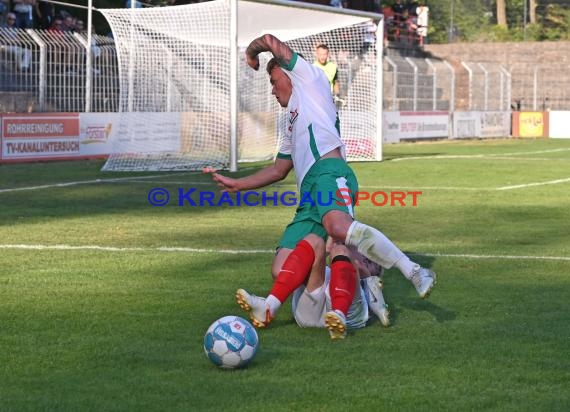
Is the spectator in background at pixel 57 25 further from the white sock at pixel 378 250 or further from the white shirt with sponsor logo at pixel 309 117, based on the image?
the white sock at pixel 378 250

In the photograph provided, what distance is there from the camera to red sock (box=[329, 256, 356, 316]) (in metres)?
6.60

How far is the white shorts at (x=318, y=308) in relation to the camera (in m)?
6.85

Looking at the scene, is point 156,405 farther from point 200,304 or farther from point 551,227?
point 551,227

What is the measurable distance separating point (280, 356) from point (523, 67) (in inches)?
Answer: 1892

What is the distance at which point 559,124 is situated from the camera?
42.4 meters

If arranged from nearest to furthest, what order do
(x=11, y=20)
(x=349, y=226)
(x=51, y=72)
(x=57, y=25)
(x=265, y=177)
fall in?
1. (x=349, y=226)
2. (x=265, y=177)
3. (x=51, y=72)
4. (x=11, y=20)
5. (x=57, y=25)

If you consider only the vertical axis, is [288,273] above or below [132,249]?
above

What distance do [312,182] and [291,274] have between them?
65 centimetres

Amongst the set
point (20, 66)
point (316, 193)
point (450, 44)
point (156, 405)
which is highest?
point (450, 44)

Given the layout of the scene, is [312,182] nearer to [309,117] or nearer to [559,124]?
[309,117]

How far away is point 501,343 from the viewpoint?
640cm

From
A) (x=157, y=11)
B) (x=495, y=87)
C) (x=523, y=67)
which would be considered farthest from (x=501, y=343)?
(x=523, y=67)

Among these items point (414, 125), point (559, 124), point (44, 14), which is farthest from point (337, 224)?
point (559, 124)

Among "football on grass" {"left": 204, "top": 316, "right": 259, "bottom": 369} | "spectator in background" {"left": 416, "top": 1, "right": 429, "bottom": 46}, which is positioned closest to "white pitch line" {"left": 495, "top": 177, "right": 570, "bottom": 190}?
"football on grass" {"left": 204, "top": 316, "right": 259, "bottom": 369}
